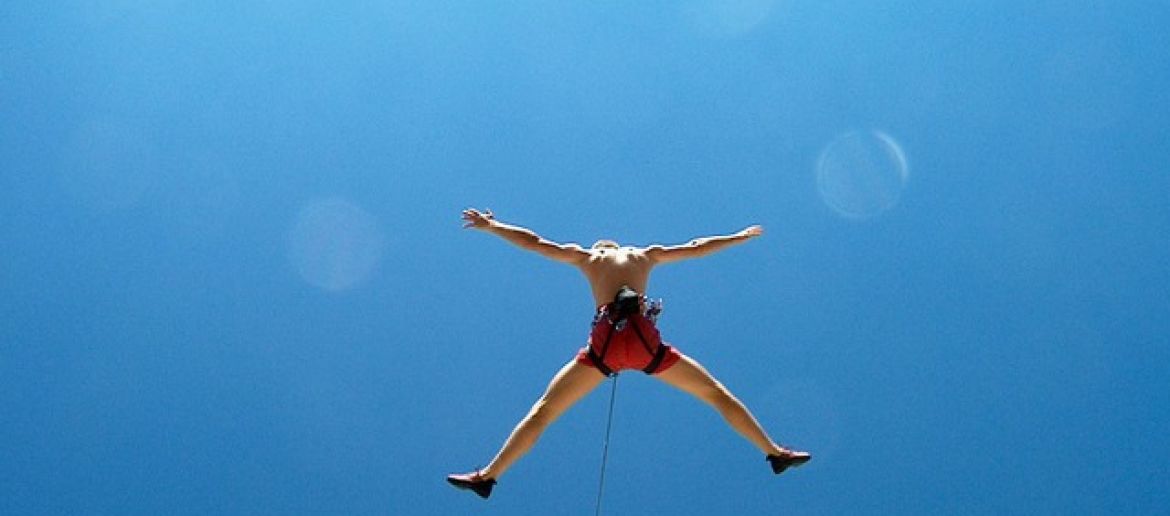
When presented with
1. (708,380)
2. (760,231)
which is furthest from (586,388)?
(760,231)

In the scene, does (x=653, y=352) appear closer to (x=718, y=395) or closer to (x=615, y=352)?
(x=615, y=352)

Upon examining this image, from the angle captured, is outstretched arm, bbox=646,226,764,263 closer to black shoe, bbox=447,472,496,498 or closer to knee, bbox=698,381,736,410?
knee, bbox=698,381,736,410

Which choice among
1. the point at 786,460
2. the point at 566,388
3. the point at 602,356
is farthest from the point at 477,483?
the point at 786,460

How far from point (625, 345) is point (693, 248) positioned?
131cm

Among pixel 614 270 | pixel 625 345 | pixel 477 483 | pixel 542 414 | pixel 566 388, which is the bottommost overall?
pixel 477 483

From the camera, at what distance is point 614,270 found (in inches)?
326

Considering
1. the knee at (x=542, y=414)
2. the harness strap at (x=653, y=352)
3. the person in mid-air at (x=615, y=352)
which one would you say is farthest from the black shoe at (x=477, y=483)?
the harness strap at (x=653, y=352)

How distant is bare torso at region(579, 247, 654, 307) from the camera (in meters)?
8.27

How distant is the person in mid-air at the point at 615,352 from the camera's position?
777 centimetres

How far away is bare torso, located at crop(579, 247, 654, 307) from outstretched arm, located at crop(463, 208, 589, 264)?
0.12 m

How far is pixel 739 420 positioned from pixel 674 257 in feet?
5.13

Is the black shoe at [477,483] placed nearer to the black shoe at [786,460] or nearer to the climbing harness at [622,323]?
the climbing harness at [622,323]

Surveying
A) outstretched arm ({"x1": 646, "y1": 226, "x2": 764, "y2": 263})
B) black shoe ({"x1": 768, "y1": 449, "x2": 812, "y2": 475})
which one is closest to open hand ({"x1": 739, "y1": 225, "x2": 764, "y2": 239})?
outstretched arm ({"x1": 646, "y1": 226, "x2": 764, "y2": 263})

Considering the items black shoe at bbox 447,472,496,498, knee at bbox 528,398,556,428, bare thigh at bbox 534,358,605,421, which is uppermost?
bare thigh at bbox 534,358,605,421
